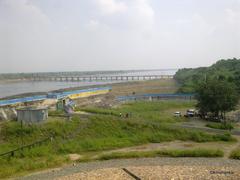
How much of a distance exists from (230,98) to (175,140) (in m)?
9.92

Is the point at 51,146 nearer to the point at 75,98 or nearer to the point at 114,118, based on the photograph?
the point at 114,118

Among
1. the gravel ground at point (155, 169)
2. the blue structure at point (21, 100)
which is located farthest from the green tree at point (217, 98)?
the blue structure at point (21, 100)

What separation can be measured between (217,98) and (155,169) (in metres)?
16.4

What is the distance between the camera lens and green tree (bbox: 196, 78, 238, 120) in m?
29.8

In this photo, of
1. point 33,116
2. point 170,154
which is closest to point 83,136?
point 33,116

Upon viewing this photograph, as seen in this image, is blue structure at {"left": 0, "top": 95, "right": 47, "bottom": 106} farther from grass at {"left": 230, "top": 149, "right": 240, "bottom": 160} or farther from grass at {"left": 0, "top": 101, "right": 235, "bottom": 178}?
grass at {"left": 230, "top": 149, "right": 240, "bottom": 160}

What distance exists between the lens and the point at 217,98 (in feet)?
98.6

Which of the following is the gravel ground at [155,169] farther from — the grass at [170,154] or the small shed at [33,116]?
the small shed at [33,116]

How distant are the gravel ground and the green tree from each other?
1236cm

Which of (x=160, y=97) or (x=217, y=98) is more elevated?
(x=217, y=98)

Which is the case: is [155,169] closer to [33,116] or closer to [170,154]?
[170,154]

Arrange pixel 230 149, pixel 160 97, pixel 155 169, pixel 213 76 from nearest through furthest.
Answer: pixel 155 169 → pixel 230 149 → pixel 160 97 → pixel 213 76

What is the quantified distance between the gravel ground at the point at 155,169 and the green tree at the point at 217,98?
12.4 metres

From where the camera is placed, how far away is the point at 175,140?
2423 cm
